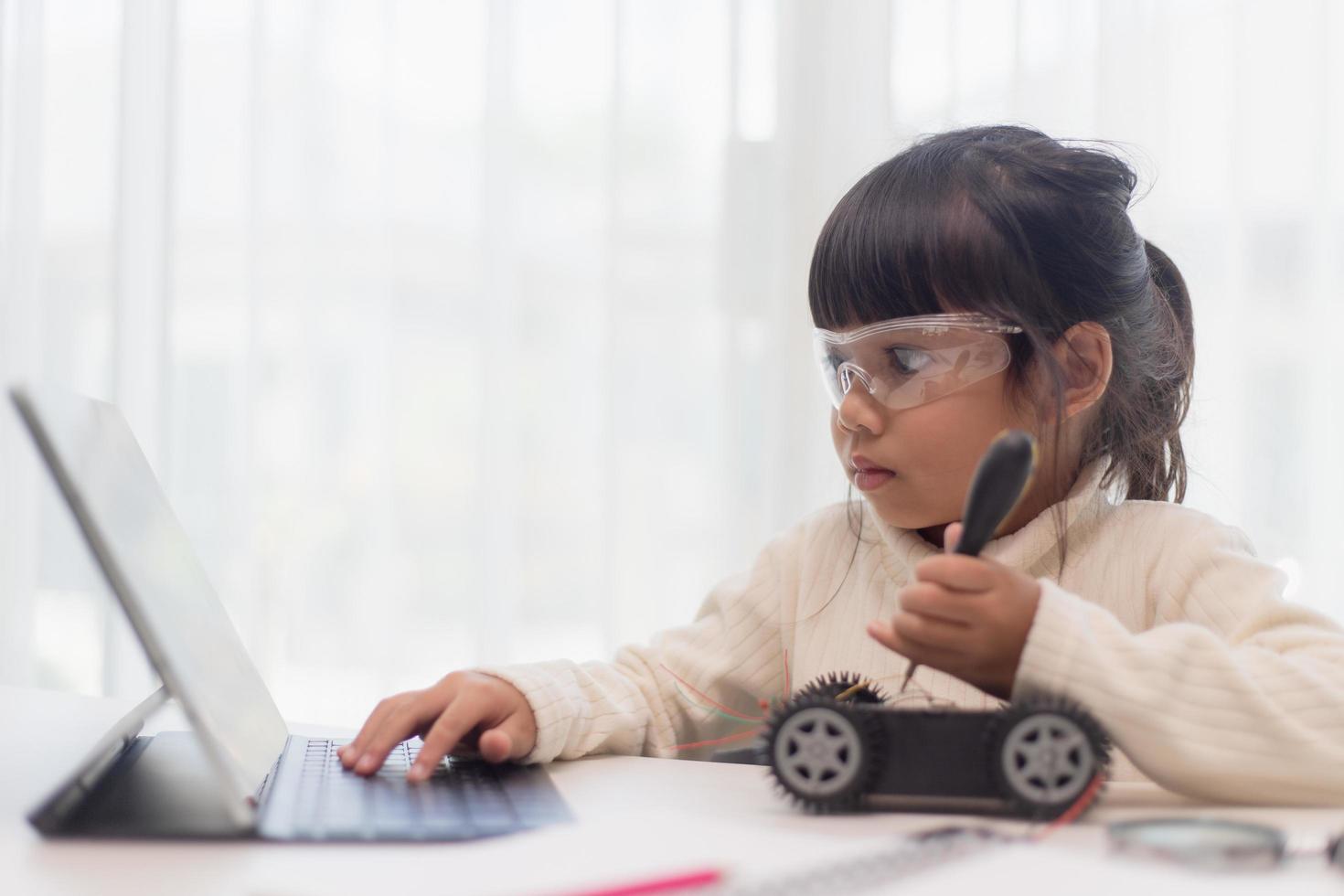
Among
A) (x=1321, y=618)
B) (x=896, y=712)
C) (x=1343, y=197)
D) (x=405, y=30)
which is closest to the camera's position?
(x=896, y=712)

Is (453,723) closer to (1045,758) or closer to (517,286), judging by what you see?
(1045,758)

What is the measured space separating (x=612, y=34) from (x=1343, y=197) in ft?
3.65

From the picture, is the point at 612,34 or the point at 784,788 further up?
the point at 612,34

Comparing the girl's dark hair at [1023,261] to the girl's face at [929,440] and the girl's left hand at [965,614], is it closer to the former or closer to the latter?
the girl's face at [929,440]

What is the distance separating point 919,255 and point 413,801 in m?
0.60

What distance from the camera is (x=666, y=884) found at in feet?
1.60

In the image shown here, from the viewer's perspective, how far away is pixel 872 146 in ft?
6.12

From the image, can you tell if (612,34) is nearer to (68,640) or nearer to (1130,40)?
(1130,40)

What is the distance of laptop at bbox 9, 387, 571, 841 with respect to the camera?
59 cm

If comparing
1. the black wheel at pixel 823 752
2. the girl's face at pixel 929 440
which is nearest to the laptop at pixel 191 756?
the black wheel at pixel 823 752

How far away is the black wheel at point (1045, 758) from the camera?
63 cm

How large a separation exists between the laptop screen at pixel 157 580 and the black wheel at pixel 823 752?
285 mm

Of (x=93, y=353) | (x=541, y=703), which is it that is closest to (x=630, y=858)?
(x=541, y=703)

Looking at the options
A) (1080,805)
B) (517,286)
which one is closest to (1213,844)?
(1080,805)
